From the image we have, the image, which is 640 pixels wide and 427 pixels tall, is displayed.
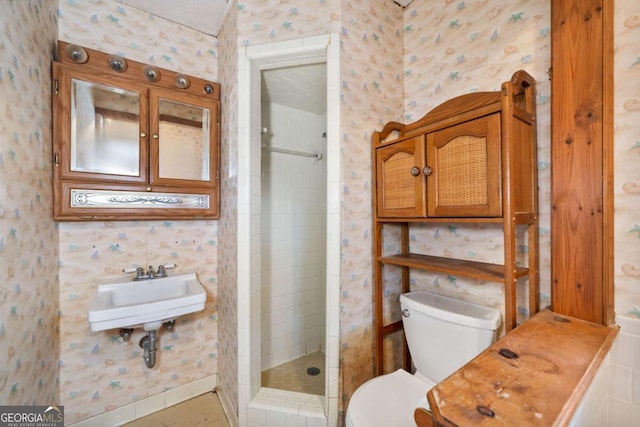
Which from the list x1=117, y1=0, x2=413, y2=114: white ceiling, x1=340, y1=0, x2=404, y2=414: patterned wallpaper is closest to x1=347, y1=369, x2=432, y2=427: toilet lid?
x1=340, y1=0, x2=404, y2=414: patterned wallpaper

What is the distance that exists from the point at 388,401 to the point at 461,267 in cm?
65

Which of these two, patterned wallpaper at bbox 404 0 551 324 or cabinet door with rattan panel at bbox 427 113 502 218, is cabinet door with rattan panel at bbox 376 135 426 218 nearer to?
cabinet door with rattan panel at bbox 427 113 502 218

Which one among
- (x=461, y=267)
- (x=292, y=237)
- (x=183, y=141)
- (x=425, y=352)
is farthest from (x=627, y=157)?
(x=183, y=141)

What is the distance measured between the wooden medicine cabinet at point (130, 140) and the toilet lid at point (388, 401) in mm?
1346

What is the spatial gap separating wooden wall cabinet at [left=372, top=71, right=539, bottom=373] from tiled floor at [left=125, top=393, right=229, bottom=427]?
110 cm

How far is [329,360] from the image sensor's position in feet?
4.27

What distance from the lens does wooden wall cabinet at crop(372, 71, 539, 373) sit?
92cm

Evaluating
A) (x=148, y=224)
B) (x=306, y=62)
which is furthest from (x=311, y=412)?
(x=306, y=62)

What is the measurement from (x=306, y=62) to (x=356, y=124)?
46 cm

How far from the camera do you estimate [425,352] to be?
122 centimetres

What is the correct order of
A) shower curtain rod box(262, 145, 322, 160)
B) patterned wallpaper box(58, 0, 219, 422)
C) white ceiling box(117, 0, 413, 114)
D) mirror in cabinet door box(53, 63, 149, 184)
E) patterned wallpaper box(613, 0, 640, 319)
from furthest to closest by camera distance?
shower curtain rod box(262, 145, 322, 160)
white ceiling box(117, 0, 413, 114)
patterned wallpaper box(58, 0, 219, 422)
mirror in cabinet door box(53, 63, 149, 184)
patterned wallpaper box(613, 0, 640, 319)

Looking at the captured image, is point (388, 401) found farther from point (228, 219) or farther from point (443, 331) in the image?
point (228, 219)

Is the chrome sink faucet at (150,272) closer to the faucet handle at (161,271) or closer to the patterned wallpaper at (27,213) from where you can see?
the faucet handle at (161,271)

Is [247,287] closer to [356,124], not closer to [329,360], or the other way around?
[329,360]
